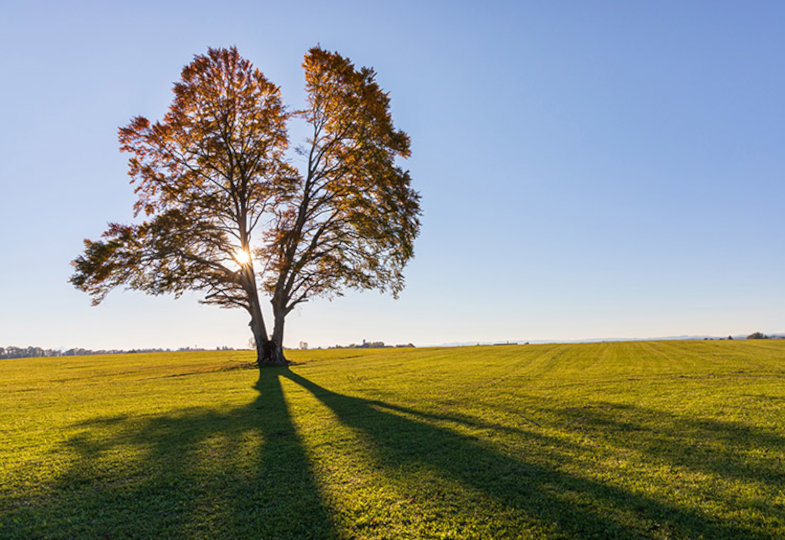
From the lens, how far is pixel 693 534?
3.78m

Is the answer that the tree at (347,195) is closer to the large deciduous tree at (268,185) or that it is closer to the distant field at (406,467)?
the large deciduous tree at (268,185)

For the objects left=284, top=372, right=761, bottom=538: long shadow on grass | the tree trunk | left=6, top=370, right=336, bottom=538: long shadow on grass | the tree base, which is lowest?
left=284, top=372, right=761, bottom=538: long shadow on grass

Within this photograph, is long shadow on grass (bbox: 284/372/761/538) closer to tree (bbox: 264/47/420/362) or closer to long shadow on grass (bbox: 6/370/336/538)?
long shadow on grass (bbox: 6/370/336/538)

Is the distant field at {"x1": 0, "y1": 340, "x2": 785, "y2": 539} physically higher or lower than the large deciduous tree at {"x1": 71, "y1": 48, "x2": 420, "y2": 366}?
lower

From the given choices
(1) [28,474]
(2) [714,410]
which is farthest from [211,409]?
(2) [714,410]

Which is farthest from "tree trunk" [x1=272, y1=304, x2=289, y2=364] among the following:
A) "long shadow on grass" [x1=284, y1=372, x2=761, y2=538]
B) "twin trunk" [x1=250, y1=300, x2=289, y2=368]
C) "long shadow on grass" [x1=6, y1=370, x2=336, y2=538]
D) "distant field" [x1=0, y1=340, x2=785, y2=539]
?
"long shadow on grass" [x1=284, y1=372, x2=761, y2=538]

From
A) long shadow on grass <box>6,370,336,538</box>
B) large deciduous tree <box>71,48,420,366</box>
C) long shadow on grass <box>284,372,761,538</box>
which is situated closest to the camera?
long shadow on grass <box>284,372,761,538</box>

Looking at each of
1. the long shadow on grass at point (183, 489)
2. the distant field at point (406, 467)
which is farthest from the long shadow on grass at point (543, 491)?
the long shadow on grass at point (183, 489)

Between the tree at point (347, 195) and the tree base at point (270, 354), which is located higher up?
the tree at point (347, 195)

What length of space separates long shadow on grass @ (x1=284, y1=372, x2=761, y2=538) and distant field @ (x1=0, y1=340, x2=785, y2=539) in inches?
0.9

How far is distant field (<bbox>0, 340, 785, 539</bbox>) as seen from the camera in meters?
4.11

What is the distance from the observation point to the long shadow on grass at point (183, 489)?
4109mm

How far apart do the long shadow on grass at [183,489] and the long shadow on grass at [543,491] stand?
1664mm

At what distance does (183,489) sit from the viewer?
505cm
